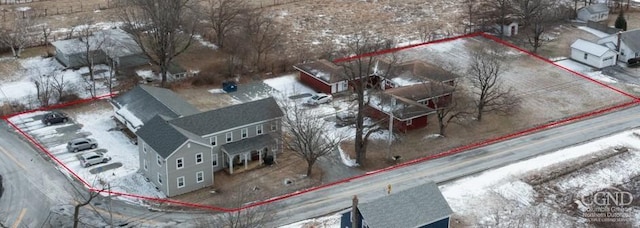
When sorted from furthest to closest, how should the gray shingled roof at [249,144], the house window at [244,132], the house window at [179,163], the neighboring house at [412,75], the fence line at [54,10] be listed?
the fence line at [54,10] < the neighboring house at [412,75] < the house window at [244,132] < the gray shingled roof at [249,144] < the house window at [179,163]

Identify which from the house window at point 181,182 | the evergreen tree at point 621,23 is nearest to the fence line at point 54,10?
the house window at point 181,182

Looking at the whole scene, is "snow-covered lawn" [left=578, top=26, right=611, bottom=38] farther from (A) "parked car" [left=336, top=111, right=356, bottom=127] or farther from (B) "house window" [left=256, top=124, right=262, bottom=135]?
(B) "house window" [left=256, top=124, right=262, bottom=135]

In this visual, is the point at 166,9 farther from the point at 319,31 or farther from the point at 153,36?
the point at 319,31

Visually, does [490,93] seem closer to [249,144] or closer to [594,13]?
[249,144]

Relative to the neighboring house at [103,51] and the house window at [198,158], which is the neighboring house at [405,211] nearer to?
the house window at [198,158]

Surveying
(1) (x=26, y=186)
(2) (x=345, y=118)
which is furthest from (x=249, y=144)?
(1) (x=26, y=186)

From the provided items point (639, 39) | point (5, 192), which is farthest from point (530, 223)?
point (639, 39)

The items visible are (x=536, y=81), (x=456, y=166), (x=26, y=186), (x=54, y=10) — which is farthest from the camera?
(x=54, y=10)
